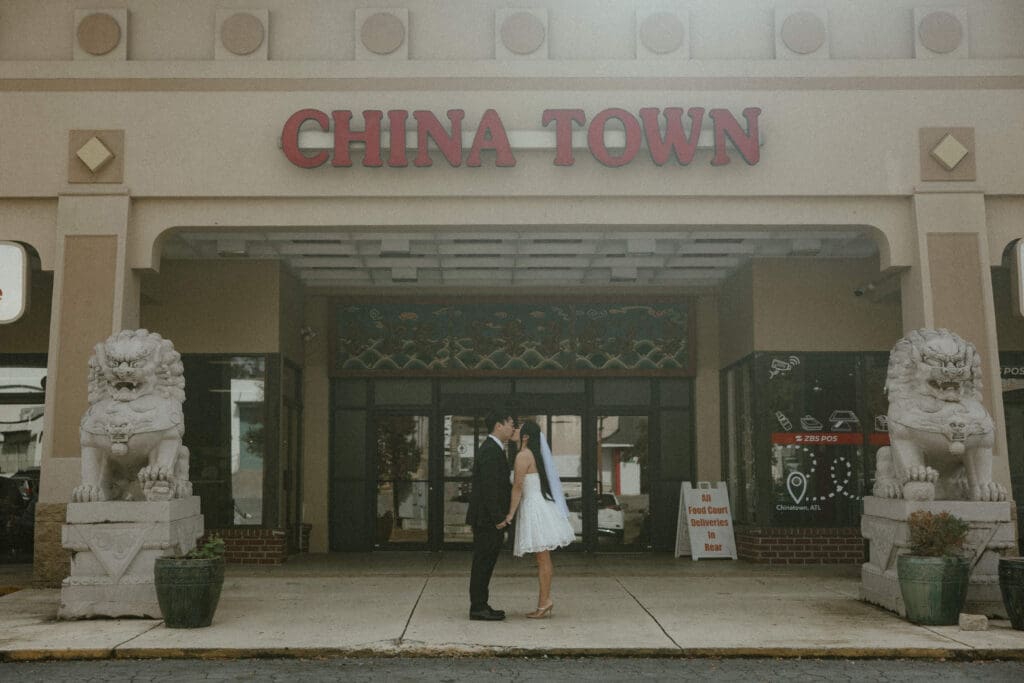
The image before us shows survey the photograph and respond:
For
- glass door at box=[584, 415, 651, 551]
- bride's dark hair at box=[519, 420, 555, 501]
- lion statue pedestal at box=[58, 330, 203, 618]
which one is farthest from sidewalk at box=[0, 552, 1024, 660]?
glass door at box=[584, 415, 651, 551]

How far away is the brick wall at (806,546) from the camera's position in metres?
15.1

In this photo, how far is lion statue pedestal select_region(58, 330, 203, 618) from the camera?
402 inches

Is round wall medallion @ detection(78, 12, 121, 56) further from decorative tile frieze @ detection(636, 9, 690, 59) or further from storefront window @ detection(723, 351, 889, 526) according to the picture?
storefront window @ detection(723, 351, 889, 526)

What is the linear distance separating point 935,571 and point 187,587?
658 centimetres

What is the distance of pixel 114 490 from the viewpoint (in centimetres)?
1082

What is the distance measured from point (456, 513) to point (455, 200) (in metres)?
6.31

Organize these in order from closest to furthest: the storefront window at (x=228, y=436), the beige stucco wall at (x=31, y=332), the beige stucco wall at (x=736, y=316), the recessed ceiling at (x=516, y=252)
→ the recessed ceiling at (x=516, y=252), the storefront window at (x=228, y=436), the beige stucco wall at (x=736, y=316), the beige stucco wall at (x=31, y=332)

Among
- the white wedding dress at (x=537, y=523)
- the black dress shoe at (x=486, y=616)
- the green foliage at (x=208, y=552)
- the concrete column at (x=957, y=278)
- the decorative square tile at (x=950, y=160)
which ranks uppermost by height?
the decorative square tile at (x=950, y=160)

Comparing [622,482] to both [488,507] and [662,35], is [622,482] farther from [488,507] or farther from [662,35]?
[488,507]

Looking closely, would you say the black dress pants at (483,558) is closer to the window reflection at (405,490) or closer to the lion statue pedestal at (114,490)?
the lion statue pedestal at (114,490)

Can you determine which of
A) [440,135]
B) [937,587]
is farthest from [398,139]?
[937,587]

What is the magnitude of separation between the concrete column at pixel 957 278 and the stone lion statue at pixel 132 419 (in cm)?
825

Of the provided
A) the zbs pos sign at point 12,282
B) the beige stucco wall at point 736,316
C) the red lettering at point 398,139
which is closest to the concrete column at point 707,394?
the beige stucco wall at point 736,316

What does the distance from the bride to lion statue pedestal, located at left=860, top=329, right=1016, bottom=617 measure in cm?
332
